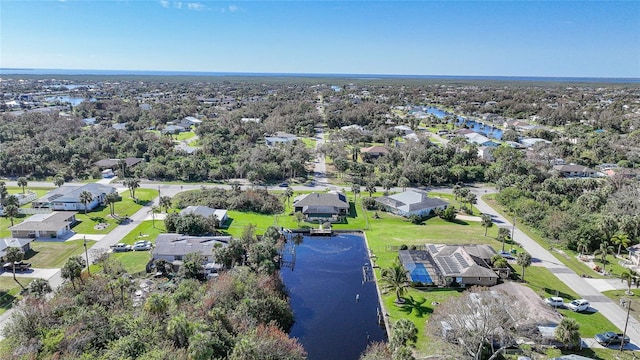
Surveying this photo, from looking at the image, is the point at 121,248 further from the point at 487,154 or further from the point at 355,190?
the point at 487,154

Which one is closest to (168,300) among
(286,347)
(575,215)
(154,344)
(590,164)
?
(154,344)

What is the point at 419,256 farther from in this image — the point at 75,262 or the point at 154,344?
the point at 75,262

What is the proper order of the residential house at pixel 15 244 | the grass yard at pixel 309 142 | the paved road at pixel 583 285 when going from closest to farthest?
the paved road at pixel 583 285, the residential house at pixel 15 244, the grass yard at pixel 309 142

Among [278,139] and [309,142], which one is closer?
[278,139]

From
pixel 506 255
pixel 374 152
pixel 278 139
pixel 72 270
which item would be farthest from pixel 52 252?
pixel 278 139

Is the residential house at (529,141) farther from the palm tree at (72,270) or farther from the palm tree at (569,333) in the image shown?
the palm tree at (72,270)

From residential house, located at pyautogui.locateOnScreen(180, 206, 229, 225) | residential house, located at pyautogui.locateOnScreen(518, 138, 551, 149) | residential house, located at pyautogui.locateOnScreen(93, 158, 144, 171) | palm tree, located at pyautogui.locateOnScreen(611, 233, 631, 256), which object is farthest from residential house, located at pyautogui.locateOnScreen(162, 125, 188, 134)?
palm tree, located at pyautogui.locateOnScreen(611, 233, 631, 256)

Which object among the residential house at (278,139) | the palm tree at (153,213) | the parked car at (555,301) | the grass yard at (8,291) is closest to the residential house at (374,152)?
the residential house at (278,139)
